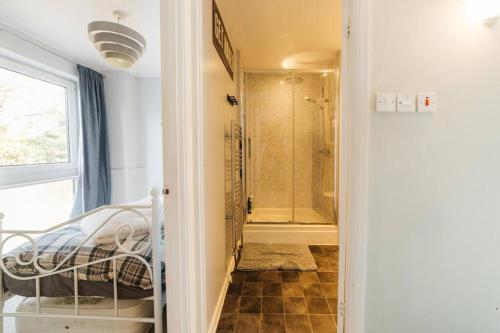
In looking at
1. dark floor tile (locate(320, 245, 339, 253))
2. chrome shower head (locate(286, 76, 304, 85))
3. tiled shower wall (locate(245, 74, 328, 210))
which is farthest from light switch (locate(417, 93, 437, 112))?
chrome shower head (locate(286, 76, 304, 85))

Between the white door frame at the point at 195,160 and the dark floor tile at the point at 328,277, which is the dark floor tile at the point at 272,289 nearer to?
the dark floor tile at the point at 328,277

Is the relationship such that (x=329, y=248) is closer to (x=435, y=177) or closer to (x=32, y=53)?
(x=435, y=177)

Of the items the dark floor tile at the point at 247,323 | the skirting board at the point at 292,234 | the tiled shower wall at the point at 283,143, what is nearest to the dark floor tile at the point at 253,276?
the dark floor tile at the point at 247,323

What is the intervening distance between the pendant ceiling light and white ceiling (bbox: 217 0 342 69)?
748mm

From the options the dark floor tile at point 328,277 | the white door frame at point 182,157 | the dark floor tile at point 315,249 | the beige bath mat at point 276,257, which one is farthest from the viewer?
the dark floor tile at point 315,249

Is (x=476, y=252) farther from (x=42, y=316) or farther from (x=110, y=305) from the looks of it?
(x=42, y=316)

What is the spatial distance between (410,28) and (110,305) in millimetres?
2300

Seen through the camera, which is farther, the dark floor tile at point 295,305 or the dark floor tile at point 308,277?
the dark floor tile at point 308,277

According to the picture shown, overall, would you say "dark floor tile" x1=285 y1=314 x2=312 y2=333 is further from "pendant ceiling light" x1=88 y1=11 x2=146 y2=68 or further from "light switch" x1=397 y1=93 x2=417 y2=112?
"pendant ceiling light" x1=88 y1=11 x2=146 y2=68

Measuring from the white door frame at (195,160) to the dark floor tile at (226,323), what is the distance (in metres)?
0.40

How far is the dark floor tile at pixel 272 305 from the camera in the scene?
6.03 ft

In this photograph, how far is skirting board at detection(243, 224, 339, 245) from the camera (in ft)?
10.3

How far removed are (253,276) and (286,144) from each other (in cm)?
222

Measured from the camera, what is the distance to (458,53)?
1.21 metres
